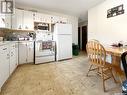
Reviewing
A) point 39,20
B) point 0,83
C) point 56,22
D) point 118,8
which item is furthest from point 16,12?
point 118,8

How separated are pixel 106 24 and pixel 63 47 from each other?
192cm

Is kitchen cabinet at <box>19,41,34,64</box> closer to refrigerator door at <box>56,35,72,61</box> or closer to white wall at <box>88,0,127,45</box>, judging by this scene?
refrigerator door at <box>56,35,72,61</box>

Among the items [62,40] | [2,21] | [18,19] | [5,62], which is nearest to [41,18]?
[18,19]

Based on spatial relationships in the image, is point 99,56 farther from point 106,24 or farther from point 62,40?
point 62,40

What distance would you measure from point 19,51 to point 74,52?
309 cm

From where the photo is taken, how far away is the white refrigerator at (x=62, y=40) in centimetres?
444

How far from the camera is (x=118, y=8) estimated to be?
323 centimetres

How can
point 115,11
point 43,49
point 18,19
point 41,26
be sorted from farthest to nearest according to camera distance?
point 41,26
point 43,49
point 18,19
point 115,11

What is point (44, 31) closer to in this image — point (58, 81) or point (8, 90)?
point (58, 81)

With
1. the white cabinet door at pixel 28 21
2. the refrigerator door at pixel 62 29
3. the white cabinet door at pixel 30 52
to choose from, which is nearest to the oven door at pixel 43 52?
the white cabinet door at pixel 30 52

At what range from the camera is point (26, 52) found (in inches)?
152

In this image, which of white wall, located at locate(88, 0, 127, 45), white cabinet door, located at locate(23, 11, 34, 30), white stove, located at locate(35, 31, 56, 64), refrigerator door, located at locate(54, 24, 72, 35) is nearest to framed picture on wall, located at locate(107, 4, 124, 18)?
white wall, located at locate(88, 0, 127, 45)

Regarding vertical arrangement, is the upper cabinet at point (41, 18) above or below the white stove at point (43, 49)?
above

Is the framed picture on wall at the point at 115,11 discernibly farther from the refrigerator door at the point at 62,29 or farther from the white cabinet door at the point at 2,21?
the white cabinet door at the point at 2,21
